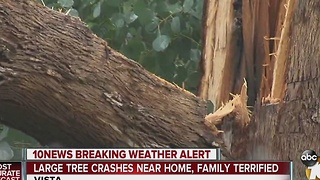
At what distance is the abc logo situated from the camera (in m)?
1.23

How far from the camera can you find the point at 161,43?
1267mm

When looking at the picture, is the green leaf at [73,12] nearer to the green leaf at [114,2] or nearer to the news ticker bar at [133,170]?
the green leaf at [114,2]

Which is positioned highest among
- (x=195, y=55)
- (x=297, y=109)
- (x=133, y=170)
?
(x=195, y=55)

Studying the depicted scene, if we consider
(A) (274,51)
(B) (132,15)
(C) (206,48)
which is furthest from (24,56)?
(A) (274,51)

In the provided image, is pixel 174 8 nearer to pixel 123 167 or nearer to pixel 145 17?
pixel 145 17

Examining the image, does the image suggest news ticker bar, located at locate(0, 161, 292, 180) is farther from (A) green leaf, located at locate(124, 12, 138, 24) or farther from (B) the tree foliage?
(A) green leaf, located at locate(124, 12, 138, 24)

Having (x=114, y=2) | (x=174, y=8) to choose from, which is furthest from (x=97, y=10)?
(x=174, y=8)

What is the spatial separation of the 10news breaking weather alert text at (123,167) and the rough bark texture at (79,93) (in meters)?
0.02

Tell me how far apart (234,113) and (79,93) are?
0.93ft

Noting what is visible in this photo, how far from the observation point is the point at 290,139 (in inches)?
49.4

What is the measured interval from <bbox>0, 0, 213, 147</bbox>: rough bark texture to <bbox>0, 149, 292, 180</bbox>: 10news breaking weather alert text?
0.02m

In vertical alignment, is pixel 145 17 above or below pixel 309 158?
above

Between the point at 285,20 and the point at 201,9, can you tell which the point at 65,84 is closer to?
the point at 201,9

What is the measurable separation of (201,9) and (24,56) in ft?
1.09
